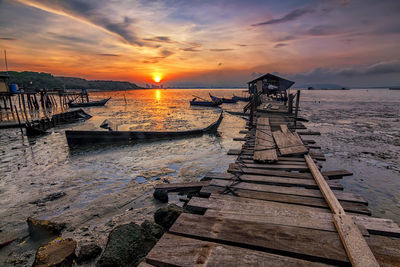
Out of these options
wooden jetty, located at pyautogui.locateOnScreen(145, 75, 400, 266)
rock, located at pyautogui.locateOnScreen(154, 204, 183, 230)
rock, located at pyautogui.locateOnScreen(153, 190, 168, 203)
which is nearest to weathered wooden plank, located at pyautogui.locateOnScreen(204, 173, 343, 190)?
wooden jetty, located at pyautogui.locateOnScreen(145, 75, 400, 266)

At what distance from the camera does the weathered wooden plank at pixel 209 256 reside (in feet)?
7.22

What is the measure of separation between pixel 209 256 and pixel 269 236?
2.97ft

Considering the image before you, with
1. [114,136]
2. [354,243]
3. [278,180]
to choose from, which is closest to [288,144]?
[278,180]

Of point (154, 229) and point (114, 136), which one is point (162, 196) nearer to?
point (154, 229)

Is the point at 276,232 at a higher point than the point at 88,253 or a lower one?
higher

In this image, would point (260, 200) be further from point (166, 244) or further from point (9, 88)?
point (9, 88)

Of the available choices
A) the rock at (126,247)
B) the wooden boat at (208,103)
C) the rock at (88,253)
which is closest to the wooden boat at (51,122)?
the rock at (88,253)

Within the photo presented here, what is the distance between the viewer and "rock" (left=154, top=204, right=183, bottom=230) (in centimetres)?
555

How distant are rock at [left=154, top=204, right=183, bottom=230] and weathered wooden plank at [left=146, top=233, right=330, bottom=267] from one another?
3.19 m

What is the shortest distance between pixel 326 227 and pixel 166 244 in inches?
92.3

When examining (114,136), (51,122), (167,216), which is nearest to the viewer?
(167,216)

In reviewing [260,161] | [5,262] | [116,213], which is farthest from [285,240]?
[5,262]

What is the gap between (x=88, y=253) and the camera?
15.6ft

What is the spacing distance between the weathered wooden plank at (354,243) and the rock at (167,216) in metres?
4.06
